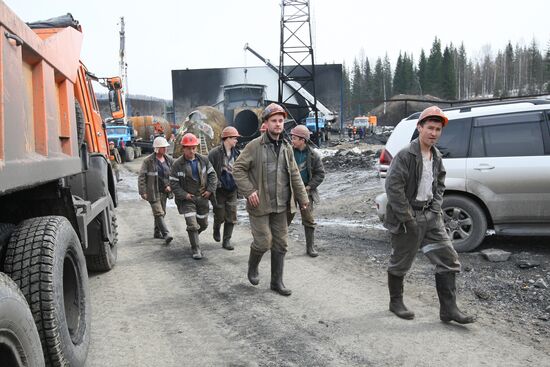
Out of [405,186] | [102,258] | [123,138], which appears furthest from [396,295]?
[123,138]

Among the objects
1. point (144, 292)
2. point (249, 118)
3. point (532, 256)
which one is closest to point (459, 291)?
point (532, 256)

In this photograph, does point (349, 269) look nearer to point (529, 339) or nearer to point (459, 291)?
point (459, 291)

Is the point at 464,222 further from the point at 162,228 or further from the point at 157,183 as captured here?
the point at 157,183

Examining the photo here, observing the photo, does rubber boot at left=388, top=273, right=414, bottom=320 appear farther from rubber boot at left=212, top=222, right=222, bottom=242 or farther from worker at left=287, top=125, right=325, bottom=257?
rubber boot at left=212, top=222, right=222, bottom=242

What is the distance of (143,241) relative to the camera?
26.9ft

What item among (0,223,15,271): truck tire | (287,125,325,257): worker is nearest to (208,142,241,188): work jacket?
(287,125,325,257): worker

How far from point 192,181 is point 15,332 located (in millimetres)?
5149

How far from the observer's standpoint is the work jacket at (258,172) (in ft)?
17.0

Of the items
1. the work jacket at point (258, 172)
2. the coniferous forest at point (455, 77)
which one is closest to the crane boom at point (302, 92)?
the work jacket at point (258, 172)

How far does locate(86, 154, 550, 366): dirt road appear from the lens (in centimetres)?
368

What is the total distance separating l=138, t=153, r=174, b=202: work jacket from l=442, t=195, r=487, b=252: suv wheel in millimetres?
4455

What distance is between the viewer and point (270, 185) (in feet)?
17.1

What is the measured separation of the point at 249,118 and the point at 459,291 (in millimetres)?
19900

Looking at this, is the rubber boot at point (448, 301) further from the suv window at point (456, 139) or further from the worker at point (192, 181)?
the worker at point (192, 181)
